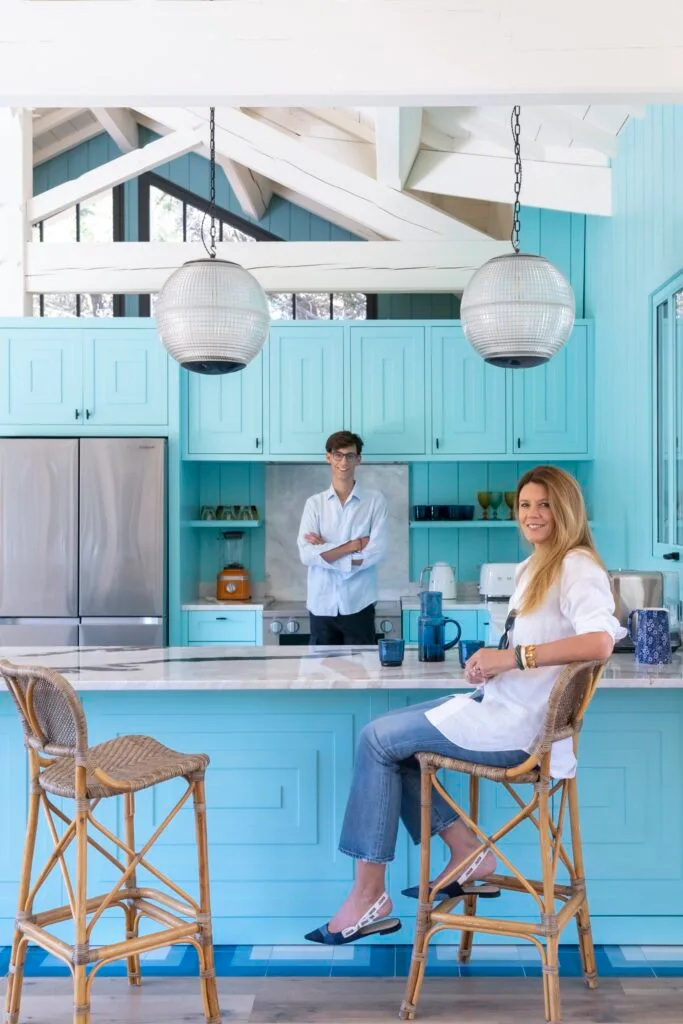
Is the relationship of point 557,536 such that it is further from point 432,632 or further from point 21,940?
point 21,940

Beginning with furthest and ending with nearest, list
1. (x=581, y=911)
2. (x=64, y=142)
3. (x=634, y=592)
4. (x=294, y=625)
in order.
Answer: (x=64, y=142), (x=294, y=625), (x=634, y=592), (x=581, y=911)

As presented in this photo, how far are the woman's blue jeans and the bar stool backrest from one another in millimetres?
761

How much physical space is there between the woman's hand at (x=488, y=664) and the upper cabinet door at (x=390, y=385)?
3104 mm

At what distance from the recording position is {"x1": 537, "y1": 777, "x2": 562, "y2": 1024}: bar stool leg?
241cm

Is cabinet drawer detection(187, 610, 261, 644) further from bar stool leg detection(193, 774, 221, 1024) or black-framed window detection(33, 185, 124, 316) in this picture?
bar stool leg detection(193, 774, 221, 1024)

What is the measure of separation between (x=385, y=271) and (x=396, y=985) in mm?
3864

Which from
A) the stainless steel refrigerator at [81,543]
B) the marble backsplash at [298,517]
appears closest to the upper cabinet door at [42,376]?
the stainless steel refrigerator at [81,543]

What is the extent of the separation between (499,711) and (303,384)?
3303 mm

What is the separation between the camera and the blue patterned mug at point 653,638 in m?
3.08

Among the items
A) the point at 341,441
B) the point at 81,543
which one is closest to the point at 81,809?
the point at 341,441

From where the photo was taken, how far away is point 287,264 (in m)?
5.69

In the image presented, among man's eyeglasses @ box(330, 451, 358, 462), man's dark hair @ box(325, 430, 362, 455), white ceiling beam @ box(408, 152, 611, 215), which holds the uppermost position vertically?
white ceiling beam @ box(408, 152, 611, 215)

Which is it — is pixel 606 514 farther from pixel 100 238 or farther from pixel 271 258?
pixel 100 238

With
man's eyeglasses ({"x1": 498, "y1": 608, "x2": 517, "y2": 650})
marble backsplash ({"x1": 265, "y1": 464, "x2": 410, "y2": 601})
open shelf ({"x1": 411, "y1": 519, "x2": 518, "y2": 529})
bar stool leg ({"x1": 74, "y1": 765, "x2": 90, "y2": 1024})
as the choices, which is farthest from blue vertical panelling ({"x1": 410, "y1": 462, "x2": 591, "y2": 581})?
bar stool leg ({"x1": 74, "y1": 765, "x2": 90, "y2": 1024})
